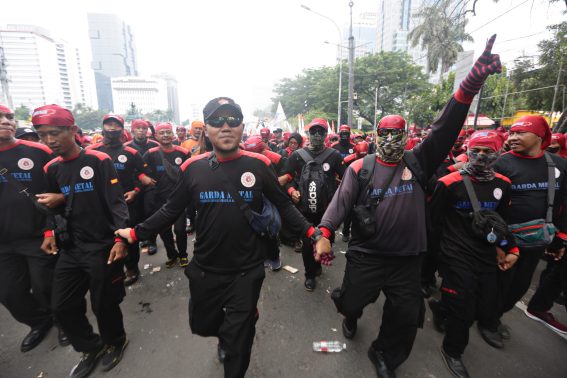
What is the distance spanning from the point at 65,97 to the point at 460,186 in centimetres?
16408

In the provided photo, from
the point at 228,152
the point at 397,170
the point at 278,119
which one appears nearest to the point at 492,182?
the point at 397,170

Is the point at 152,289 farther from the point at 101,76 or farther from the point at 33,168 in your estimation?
the point at 101,76

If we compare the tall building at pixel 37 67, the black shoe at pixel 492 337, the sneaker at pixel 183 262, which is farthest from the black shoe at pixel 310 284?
the tall building at pixel 37 67

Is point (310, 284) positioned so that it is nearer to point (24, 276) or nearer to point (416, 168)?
point (416, 168)

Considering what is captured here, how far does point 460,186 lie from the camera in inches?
108

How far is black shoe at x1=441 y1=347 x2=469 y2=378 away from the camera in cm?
263

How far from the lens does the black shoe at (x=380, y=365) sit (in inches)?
103


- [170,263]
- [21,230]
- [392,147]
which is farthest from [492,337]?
[21,230]

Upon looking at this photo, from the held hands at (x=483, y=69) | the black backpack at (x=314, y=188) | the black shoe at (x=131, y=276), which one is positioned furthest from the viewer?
the black shoe at (x=131, y=276)

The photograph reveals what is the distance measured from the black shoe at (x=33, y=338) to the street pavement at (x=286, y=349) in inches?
2.3

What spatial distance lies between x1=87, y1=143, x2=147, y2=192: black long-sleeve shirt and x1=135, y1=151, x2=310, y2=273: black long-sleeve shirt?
2.76 m

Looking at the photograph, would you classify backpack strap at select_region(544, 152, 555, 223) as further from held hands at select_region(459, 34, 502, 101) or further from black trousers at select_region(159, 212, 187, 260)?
black trousers at select_region(159, 212, 187, 260)

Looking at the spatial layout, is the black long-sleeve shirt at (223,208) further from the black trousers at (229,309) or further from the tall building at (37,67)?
the tall building at (37,67)

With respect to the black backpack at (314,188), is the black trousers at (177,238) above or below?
below
